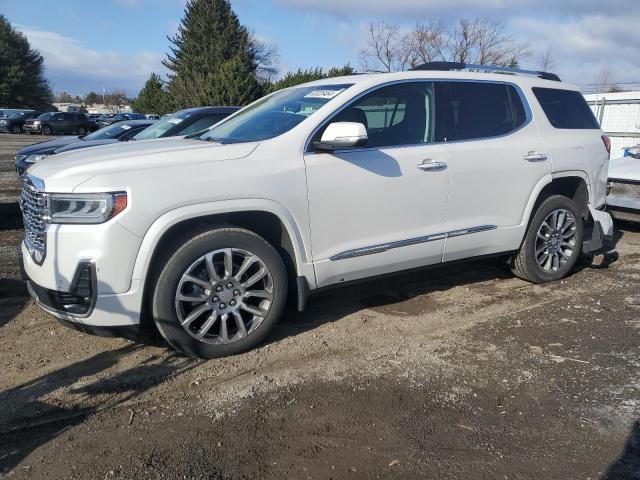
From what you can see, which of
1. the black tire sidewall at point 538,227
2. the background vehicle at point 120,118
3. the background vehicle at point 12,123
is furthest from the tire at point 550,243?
the background vehicle at point 12,123

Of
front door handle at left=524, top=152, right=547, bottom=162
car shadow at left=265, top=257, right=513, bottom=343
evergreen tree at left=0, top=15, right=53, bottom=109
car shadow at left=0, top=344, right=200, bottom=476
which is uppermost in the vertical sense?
evergreen tree at left=0, top=15, right=53, bottom=109

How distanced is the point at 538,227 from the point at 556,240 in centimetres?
36

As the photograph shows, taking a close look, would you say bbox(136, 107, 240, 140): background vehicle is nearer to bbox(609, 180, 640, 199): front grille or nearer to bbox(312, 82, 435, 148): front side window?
bbox(312, 82, 435, 148): front side window

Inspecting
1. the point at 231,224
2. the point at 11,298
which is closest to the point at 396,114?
Result: the point at 231,224

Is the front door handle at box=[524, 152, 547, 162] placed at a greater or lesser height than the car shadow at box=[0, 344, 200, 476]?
greater

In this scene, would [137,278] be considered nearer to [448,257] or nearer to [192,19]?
[448,257]

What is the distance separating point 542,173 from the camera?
5062mm

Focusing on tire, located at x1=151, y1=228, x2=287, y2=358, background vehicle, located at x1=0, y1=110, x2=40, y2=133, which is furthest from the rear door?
background vehicle, located at x1=0, y1=110, x2=40, y2=133

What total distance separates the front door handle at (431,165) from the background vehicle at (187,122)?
476 centimetres

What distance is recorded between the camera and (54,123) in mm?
36688

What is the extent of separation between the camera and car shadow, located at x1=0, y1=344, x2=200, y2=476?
284 cm

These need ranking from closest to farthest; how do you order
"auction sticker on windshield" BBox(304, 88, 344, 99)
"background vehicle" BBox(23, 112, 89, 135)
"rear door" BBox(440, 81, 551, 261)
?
"auction sticker on windshield" BBox(304, 88, 344, 99)
"rear door" BBox(440, 81, 551, 261)
"background vehicle" BBox(23, 112, 89, 135)

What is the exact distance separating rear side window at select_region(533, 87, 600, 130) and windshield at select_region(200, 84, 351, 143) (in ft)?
7.27

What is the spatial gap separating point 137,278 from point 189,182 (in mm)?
675
